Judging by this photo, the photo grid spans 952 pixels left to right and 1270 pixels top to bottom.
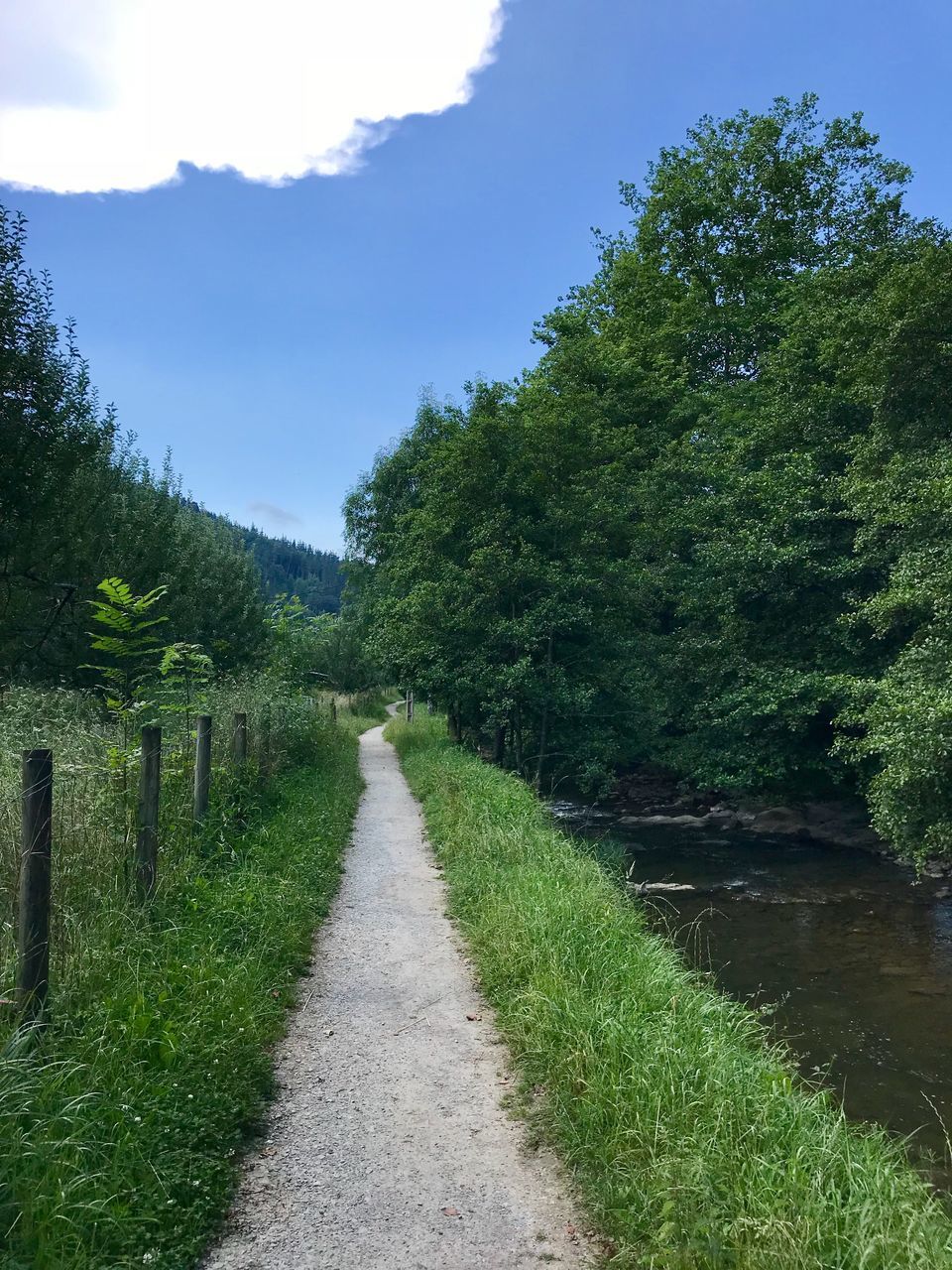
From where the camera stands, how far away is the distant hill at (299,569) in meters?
135

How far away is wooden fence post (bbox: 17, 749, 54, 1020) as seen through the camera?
3.76m

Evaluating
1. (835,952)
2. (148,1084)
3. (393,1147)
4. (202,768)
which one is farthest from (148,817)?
(835,952)

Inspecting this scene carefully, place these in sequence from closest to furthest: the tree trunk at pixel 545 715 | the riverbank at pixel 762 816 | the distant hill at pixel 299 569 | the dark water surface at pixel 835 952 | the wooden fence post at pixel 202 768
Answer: the dark water surface at pixel 835 952, the wooden fence post at pixel 202 768, the tree trunk at pixel 545 715, the riverbank at pixel 762 816, the distant hill at pixel 299 569

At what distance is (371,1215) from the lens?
3252mm

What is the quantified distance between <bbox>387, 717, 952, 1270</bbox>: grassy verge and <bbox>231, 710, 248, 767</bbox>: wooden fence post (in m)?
4.82

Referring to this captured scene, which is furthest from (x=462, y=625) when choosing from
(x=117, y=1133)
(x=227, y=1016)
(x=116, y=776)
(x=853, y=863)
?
(x=117, y=1133)

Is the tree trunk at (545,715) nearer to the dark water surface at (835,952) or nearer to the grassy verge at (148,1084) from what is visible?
the dark water surface at (835,952)

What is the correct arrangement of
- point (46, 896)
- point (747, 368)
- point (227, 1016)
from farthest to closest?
1. point (747, 368)
2. point (227, 1016)
3. point (46, 896)

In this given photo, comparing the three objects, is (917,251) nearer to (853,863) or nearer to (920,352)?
(920,352)

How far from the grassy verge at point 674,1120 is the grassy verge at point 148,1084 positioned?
1.60 meters

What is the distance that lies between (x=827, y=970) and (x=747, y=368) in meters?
19.7

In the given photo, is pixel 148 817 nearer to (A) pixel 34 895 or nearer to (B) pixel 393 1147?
(A) pixel 34 895

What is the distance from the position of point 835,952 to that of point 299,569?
6356 inches

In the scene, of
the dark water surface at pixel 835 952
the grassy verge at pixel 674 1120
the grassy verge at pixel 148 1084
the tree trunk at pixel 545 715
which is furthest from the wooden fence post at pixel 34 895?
the tree trunk at pixel 545 715
